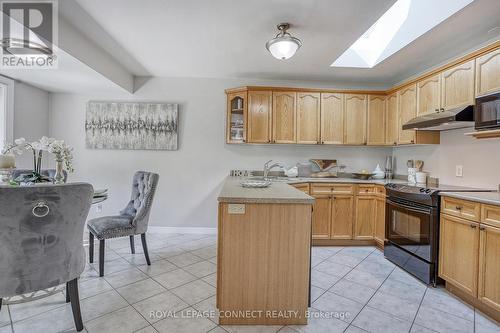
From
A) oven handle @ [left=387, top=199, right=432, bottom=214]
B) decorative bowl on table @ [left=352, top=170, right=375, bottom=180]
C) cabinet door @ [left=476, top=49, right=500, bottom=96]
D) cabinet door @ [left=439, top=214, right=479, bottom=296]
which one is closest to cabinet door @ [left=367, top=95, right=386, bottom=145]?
decorative bowl on table @ [left=352, top=170, right=375, bottom=180]

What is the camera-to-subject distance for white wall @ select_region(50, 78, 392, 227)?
385 cm

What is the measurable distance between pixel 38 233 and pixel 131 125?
8.71 ft

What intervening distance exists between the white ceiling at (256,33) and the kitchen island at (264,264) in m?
1.64

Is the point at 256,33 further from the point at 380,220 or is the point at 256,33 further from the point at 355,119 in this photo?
the point at 380,220

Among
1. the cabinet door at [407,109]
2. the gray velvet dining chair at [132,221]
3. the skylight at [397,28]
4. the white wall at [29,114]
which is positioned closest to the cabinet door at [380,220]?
the cabinet door at [407,109]

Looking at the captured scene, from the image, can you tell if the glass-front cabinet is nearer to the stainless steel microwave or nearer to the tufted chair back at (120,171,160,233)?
the tufted chair back at (120,171,160,233)

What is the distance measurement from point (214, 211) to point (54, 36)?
283cm

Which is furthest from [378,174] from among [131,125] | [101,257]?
[131,125]

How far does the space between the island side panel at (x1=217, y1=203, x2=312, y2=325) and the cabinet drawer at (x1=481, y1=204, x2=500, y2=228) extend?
1.43 m

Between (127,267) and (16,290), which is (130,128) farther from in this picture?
(16,290)

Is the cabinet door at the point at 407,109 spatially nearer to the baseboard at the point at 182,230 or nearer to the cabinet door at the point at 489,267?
the cabinet door at the point at 489,267

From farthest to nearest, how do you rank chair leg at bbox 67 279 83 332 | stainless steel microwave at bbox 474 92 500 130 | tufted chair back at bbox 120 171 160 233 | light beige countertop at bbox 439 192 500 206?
tufted chair back at bbox 120 171 160 233 → stainless steel microwave at bbox 474 92 500 130 → light beige countertop at bbox 439 192 500 206 → chair leg at bbox 67 279 83 332

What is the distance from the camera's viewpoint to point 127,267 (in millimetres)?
2643

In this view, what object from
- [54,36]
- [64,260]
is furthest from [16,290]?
[54,36]
